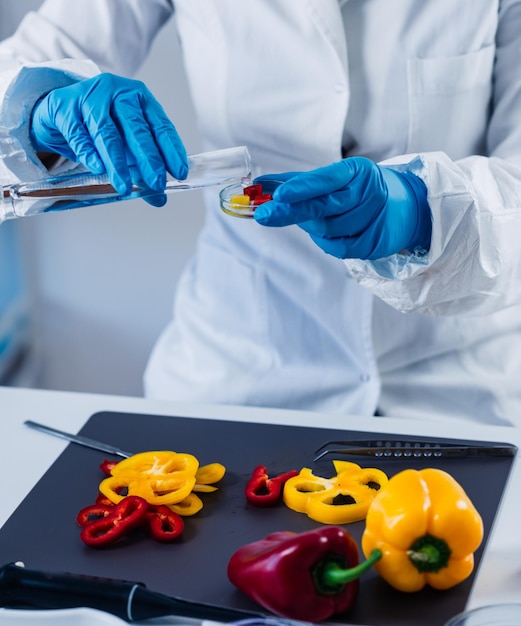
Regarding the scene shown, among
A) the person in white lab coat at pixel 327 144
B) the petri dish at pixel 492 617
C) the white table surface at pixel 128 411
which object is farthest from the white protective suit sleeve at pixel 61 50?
the petri dish at pixel 492 617

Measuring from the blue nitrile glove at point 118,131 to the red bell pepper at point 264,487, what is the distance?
32 cm

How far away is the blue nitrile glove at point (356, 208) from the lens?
2.93 feet

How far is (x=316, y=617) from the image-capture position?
2.37ft

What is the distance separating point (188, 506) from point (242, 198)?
32 cm

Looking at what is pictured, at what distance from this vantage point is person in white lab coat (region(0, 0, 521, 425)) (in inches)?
44.8

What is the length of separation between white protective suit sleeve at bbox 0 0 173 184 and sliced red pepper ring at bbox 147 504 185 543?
0.48 meters

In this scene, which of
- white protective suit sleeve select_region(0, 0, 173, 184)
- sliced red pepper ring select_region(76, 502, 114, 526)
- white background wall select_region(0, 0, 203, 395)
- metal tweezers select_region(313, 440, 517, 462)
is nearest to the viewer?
sliced red pepper ring select_region(76, 502, 114, 526)

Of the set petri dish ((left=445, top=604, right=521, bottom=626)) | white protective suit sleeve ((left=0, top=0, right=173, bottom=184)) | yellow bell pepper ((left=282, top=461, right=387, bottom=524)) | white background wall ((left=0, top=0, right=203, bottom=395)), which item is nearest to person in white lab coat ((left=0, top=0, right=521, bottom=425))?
white protective suit sleeve ((left=0, top=0, right=173, bottom=184))

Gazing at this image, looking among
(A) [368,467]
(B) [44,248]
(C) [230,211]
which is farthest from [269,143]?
(B) [44,248]

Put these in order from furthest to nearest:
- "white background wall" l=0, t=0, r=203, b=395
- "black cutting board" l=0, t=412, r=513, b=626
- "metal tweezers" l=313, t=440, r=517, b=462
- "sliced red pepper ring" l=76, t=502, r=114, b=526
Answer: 1. "white background wall" l=0, t=0, r=203, b=395
2. "metal tweezers" l=313, t=440, r=517, b=462
3. "sliced red pepper ring" l=76, t=502, r=114, b=526
4. "black cutting board" l=0, t=412, r=513, b=626

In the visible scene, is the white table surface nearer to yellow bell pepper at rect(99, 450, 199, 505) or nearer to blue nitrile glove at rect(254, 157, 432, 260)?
yellow bell pepper at rect(99, 450, 199, 505)

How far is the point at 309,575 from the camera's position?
2.33 ft

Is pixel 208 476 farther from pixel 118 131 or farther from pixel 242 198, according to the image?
pixel 118 131

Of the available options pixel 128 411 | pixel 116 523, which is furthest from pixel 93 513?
pixel 128 411
